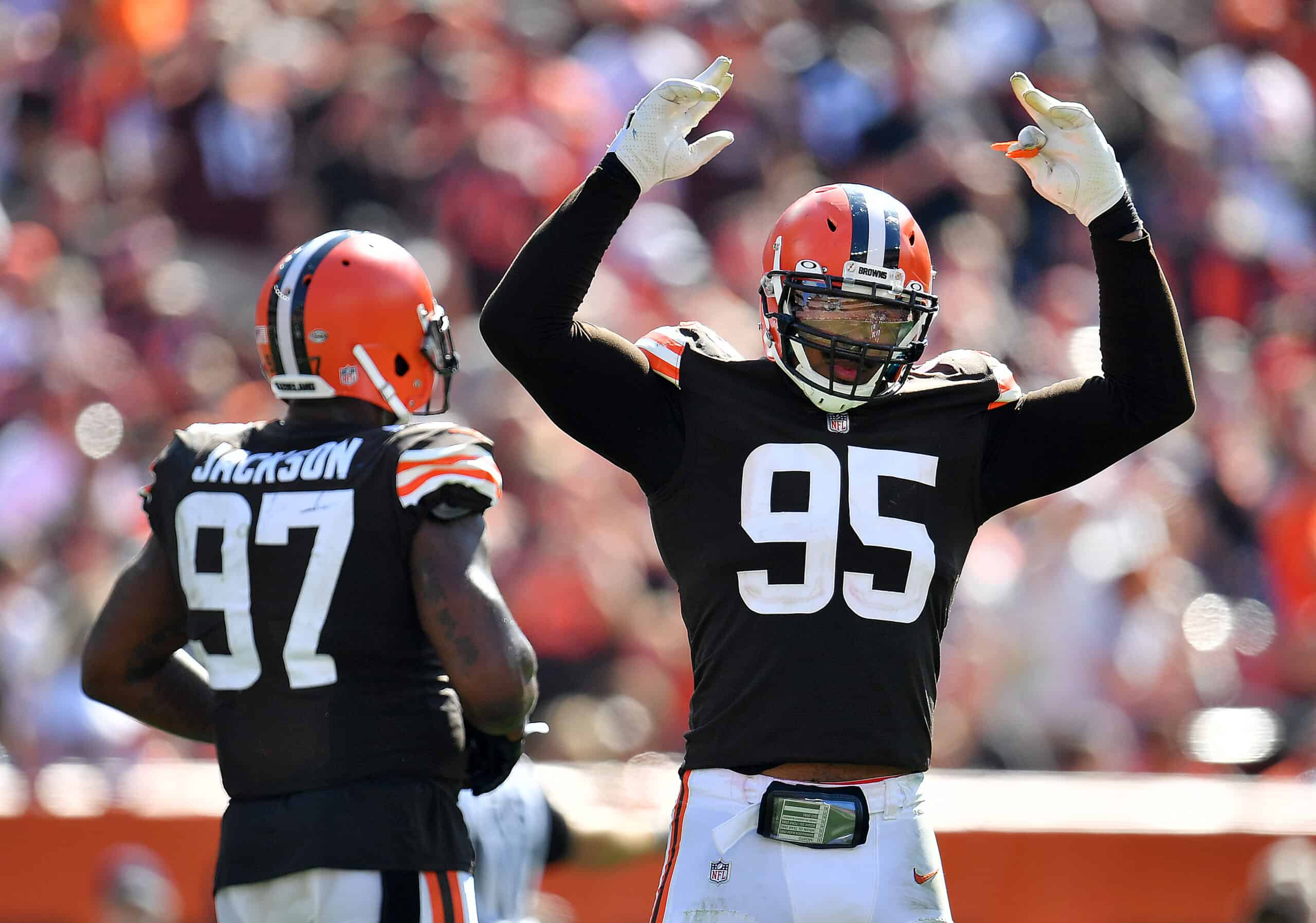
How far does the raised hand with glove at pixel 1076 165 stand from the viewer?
3.28m

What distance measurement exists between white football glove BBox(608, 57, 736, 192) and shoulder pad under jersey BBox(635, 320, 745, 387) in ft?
0.95

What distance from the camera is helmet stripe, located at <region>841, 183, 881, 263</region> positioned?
3258mm

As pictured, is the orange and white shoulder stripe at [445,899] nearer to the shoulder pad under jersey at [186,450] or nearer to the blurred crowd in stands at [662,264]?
the shoulder pad under jersey at [186,450]

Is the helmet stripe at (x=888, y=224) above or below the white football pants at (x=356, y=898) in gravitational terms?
above

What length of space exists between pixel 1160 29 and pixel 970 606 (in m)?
4.82

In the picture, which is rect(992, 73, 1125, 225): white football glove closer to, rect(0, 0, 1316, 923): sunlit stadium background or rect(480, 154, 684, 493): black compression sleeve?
rect(480, 154, 684, 493): black compression sleeve

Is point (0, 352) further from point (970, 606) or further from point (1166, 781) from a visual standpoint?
point (1166, 781)

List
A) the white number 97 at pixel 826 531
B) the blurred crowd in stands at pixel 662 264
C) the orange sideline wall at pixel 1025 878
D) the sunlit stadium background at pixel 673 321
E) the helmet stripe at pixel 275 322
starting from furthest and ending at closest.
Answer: the blurred crowd in stands at pixel 662 264 → the sunlit stadium background at pixel 673 321 → the orange sideline wall at pixel 1025 878 → the helmet stripe at pixel 275 322 → the white number 97 at pixel 826 531

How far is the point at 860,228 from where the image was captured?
3.27 m

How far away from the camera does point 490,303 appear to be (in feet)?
10.5

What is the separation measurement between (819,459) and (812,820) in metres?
0.65

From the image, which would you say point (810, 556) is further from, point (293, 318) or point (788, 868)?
point (293, 318)

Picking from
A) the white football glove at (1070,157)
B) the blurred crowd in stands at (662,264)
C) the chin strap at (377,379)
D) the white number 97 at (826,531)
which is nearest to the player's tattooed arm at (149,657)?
the chin strap at (377,379)

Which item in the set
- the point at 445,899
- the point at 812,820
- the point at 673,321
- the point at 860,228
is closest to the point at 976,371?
the point at 860,228
